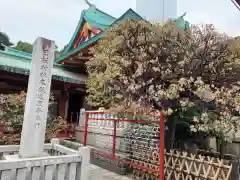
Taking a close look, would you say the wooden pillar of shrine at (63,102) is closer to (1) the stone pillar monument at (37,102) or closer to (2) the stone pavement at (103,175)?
(2) the stone pavement at (103,175)

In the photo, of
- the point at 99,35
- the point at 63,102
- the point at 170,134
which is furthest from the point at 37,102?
the point at 63,102

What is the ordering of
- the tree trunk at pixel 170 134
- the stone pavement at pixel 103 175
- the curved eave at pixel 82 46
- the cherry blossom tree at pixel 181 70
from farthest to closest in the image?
the curved eave at pixel 82 46 < the tree trunk at pixel 170 134 < the stone pavement at pixel 103 175 < the cherry blossom tree at pixel 181 70

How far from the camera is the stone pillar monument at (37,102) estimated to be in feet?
11.7

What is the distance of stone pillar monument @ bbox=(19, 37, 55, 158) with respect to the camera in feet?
11.7

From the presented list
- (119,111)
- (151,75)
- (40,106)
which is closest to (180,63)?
(151,75)

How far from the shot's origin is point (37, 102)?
3680 millimetres

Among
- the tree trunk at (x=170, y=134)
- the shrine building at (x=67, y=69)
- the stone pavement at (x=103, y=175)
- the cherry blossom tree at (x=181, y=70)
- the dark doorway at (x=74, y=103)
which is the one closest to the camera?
the cherry blossom tree at (x=181, y=70)

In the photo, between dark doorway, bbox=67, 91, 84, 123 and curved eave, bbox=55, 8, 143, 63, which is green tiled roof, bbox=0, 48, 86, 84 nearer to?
curved eave, bbox=55, 8, 143, 63

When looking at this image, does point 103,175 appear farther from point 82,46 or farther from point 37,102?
point 82,46

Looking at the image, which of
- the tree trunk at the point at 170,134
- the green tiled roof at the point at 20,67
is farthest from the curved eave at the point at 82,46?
the tree trunk at the point at 170,134

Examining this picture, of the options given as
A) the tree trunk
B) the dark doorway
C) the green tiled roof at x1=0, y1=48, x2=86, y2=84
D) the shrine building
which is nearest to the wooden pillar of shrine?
the shrine building

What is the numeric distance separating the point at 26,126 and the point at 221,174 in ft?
11.4

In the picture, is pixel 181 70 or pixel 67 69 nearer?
pixel 181 70

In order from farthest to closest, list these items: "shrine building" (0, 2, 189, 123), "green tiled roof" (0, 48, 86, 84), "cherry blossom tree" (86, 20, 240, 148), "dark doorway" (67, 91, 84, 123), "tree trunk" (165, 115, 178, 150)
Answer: "dark doorway" (67, 91, 84, 123)
"shrine building" (0, 2, 189, 123)
"green tiled roof" (0, 48, 86, 84)
"tree trunk" (165, 115, 178, 150)
"cherry blossom tree" (86, 20, 240, 148)
